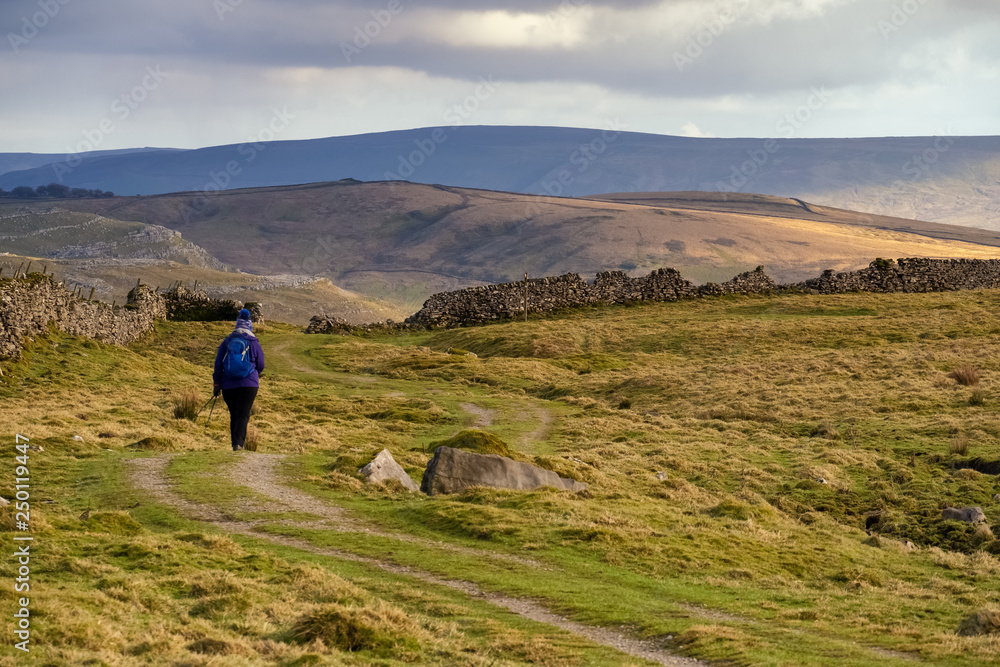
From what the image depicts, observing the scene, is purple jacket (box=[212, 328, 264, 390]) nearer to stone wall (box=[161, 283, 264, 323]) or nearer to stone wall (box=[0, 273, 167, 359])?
stone wall (box=[0, 273, 167, 359])

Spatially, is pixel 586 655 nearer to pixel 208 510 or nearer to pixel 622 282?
pixel 208 510

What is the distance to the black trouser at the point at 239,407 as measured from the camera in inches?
807

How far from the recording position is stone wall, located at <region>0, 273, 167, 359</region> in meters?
30.9

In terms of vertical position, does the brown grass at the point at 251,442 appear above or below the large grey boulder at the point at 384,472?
below

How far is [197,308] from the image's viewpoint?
191 ft

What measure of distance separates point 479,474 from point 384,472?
178 centimetres

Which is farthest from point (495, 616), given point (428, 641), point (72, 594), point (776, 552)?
point (776, 552)

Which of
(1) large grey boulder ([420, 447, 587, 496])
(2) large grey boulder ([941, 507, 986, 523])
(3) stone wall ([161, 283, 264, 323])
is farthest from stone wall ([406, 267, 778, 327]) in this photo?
(2) large grey boulder ([941, 507, 986, 523])

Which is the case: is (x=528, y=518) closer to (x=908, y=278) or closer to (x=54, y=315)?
(x=54, y=315)

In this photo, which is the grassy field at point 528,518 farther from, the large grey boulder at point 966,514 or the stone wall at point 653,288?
the stone wall at point 653,288

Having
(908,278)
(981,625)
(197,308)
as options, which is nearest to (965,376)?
(981,625)

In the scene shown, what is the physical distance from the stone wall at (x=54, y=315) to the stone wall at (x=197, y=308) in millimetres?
6445

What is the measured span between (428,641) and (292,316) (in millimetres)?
79240

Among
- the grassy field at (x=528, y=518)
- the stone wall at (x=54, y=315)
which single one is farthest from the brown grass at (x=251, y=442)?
the stone wall at (x=54, y=315)
